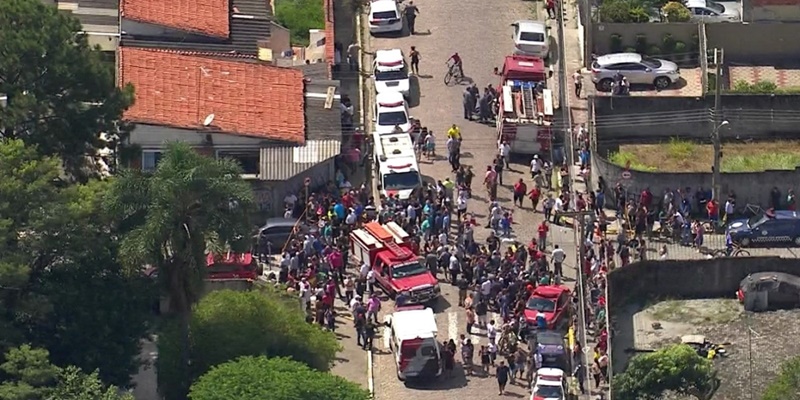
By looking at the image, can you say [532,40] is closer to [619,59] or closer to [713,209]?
[619,59]

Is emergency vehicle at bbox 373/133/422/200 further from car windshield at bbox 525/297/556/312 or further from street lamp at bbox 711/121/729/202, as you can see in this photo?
street lamp at bbox 711/121/729/202

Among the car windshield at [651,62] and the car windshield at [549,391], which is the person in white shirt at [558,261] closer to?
the car windshield at [549,391]

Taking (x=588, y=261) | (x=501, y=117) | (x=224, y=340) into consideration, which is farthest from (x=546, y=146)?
(x=224, y=340)

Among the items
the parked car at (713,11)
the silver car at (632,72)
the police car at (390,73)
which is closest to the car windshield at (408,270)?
the police car at (390,73)

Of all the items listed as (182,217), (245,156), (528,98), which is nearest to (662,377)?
(182,217)

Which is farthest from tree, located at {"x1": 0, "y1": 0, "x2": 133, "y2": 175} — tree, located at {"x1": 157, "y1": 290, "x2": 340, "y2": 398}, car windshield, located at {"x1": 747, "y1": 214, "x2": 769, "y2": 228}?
car windshield, located at {"x1": 747, "y1": 214, "x2": 769, "y2": 228}

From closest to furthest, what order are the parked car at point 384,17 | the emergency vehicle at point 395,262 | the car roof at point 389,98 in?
1. the emergency vehicle at point 395,262
2. the car roof at point 389,98
3. the parked car at point 384,17
